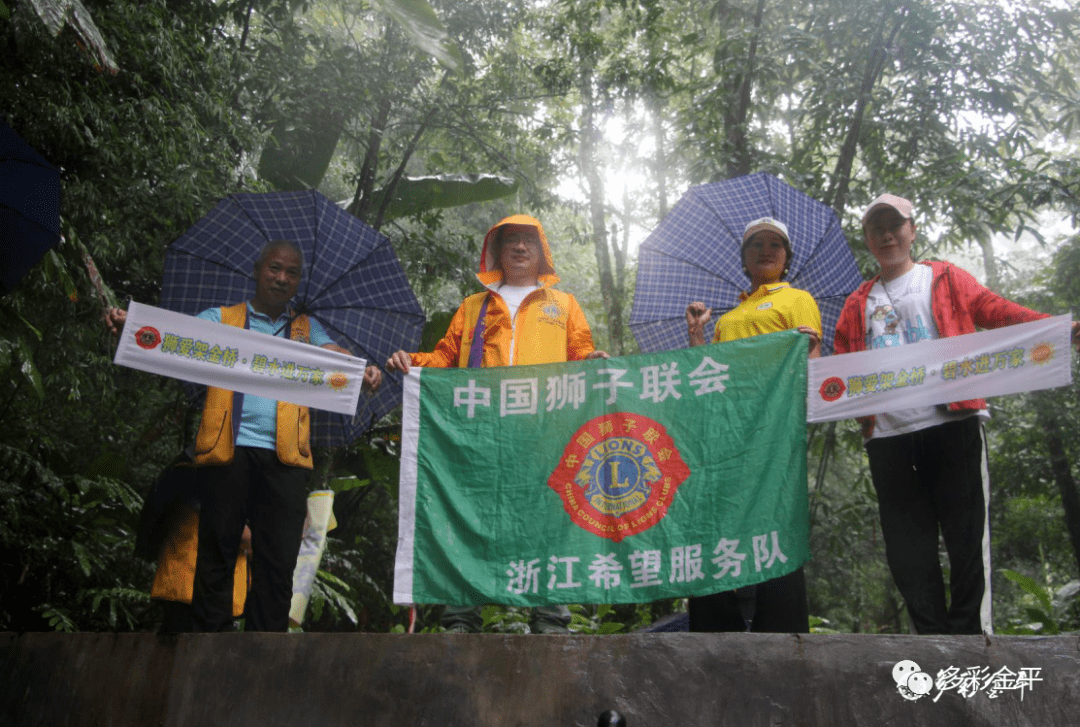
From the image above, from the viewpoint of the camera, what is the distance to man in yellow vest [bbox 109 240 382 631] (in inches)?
137

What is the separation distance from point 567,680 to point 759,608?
88cm

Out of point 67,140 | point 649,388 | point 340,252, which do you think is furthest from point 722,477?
point 67,140

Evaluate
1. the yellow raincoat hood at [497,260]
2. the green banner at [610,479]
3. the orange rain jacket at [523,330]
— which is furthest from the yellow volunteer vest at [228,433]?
the yellow raincoat hood at [497,260]

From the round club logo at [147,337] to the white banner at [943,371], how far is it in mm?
2736

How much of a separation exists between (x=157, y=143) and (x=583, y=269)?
1347 centimetres

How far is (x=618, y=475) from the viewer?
11.3 ft

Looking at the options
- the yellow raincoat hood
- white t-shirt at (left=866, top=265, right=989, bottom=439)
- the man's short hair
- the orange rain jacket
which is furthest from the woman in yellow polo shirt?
the man's short hair

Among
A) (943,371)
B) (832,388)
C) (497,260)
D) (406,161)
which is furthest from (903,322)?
(406,161)

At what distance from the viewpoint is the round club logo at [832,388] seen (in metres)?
3.38

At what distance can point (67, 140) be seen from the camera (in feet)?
16.6

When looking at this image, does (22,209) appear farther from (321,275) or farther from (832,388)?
(832,388)

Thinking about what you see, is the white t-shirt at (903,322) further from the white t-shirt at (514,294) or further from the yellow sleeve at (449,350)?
the yellow sleeve at (449,350)

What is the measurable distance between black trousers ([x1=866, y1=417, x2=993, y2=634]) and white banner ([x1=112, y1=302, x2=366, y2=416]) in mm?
2281

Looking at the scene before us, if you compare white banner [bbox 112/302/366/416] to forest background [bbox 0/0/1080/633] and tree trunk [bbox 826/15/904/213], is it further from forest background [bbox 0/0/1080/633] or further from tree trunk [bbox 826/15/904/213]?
tree trunk [bbox 826/15/904/213]
